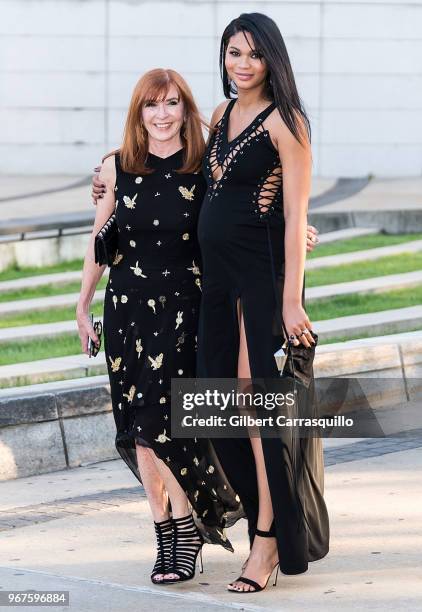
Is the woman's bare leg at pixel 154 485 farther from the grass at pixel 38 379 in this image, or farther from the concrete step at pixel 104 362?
the grass at pixel 38 379

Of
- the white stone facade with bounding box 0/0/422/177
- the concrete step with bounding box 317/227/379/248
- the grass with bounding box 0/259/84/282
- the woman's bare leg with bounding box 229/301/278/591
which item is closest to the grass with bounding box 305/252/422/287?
the concrete step with bounding box 317/227/379/248

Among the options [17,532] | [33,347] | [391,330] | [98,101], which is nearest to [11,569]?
[17,532]

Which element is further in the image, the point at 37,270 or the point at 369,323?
the point at 37,270

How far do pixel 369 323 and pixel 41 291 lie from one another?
10.7 ft

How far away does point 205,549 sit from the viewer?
5.18 meters

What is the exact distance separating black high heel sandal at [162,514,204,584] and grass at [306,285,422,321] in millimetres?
4908

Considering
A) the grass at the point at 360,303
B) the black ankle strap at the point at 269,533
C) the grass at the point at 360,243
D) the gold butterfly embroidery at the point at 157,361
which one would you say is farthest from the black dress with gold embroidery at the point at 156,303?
the grass at the point at 360,243

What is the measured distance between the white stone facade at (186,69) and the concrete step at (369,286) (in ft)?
30.3

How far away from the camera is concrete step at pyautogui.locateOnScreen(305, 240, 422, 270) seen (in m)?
12.1

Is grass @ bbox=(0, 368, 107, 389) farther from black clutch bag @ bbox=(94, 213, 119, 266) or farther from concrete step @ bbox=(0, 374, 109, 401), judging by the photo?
black clutch bag @ bbox=(94, 213, 119, 266)

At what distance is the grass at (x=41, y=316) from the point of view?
9.79m

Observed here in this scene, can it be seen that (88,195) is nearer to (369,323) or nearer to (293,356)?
(369,323)

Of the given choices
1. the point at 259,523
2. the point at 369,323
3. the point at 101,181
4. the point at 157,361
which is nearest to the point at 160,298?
the point at 157,361

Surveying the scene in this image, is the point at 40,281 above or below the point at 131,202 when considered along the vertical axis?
below
